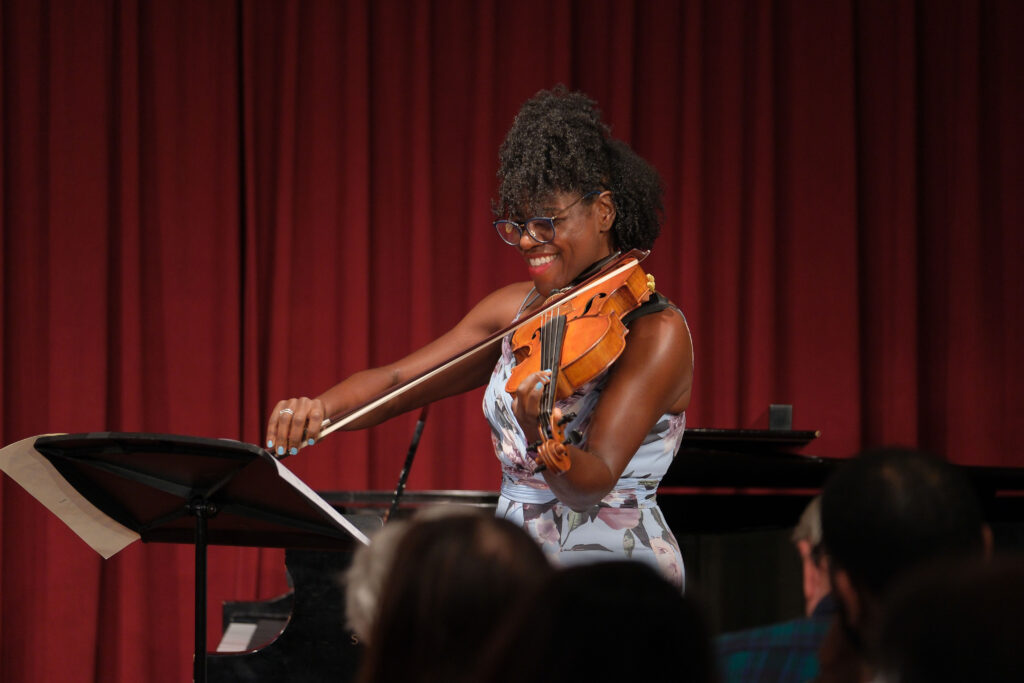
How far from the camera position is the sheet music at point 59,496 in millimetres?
1724

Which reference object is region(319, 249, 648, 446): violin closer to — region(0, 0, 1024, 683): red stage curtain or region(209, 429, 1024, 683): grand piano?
region(209, 429, 1024, 683): grand piano

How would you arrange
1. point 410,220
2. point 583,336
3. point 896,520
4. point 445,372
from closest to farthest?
point 896,520 → point 583,336 → point 445,372 → point 410,220

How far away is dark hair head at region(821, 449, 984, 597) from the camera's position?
984 millimetres

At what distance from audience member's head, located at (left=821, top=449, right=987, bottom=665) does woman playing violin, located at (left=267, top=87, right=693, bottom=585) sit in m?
0.65

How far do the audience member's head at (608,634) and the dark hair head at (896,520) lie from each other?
0.38 meters

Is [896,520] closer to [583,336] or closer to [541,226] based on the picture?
[583,336]

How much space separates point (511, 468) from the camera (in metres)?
1.90

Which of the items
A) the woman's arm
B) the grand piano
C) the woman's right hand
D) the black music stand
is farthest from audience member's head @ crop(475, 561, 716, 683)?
the grand piano

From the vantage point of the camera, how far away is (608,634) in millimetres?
648

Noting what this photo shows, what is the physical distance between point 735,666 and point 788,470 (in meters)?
1.87

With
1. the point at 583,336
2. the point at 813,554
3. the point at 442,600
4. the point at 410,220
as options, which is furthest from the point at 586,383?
the point at 410,220

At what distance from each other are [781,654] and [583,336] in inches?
27.5

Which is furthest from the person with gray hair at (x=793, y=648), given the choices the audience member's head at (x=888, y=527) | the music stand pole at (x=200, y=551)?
the music stand pole at (x=200, y=551)

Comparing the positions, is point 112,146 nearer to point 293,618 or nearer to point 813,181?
point 293,618
